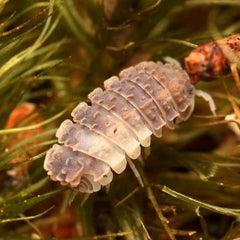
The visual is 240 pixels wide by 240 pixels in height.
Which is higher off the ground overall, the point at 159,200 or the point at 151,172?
the point at 159,200

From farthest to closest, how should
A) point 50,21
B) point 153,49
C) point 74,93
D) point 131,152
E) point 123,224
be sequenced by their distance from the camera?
point 153,49, point 74,93, point 50,21, point 123,224, point 131,152

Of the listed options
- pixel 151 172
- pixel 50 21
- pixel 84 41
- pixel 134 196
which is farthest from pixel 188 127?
pixel 50 21

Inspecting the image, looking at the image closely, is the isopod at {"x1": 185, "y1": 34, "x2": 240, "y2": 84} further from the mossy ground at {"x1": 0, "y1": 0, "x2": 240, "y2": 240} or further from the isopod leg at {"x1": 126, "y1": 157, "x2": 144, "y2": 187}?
the isopod leg at {"x1": 126, "y1": 157, "x2": 144, "y2": 187}

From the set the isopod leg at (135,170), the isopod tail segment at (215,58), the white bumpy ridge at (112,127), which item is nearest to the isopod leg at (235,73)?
the isopod tail segment at (215,58)

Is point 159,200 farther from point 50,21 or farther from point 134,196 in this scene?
point 50,21

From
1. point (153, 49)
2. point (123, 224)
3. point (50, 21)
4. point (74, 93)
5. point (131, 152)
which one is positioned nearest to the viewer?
point (131, 152)

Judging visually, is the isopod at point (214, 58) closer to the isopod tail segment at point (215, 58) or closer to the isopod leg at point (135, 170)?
the isopod tail segment at point (215, 58)

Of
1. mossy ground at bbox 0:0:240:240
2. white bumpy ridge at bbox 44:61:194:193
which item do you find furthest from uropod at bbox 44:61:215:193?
mossy ground at bbox 0:0:240:240
